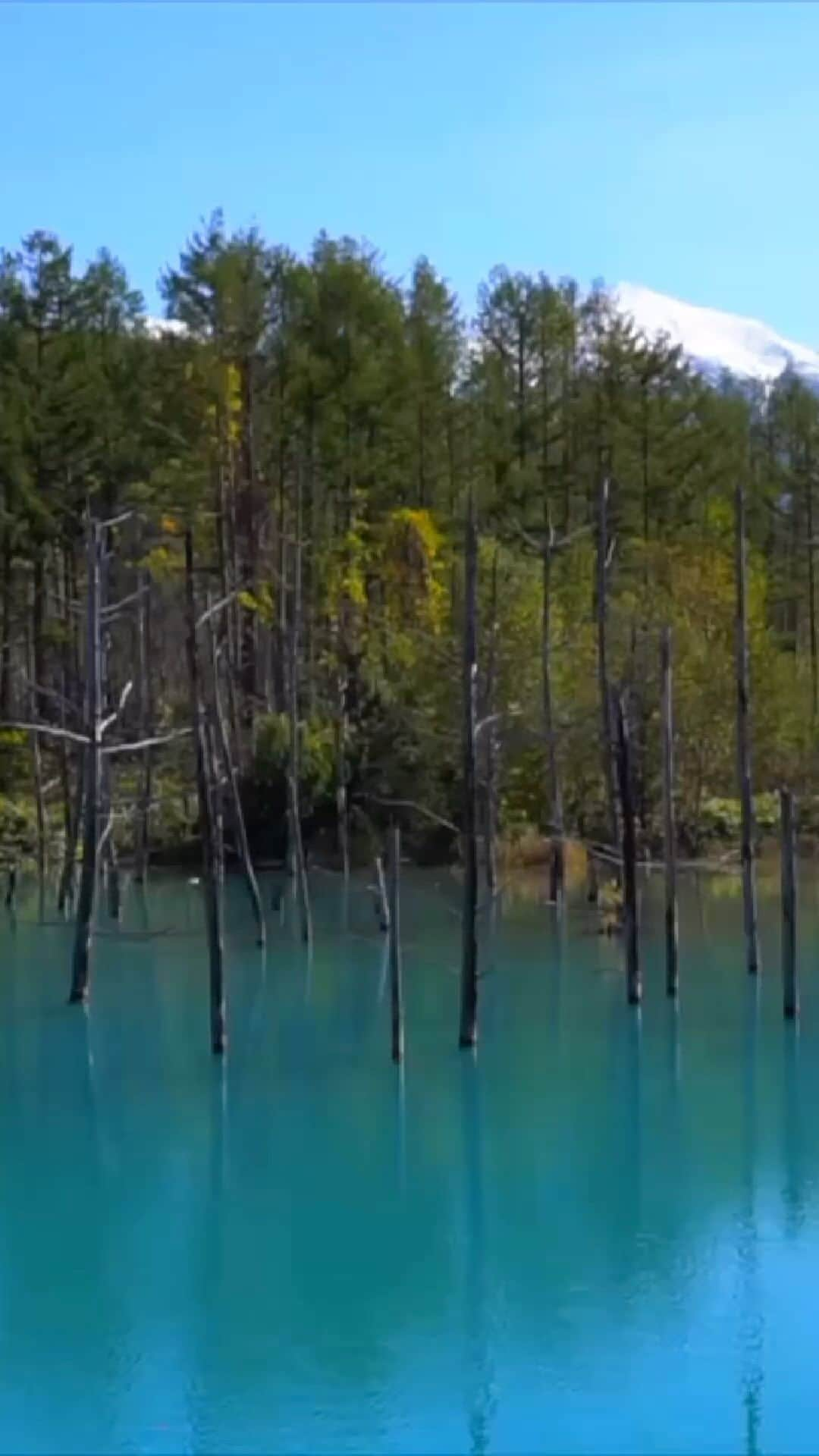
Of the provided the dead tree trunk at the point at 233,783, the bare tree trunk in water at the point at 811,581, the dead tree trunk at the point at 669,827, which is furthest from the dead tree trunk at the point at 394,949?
the bare tree trunk in water at the point at 811,581

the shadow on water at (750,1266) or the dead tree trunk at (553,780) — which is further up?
the dead tree trunk at (553,780)

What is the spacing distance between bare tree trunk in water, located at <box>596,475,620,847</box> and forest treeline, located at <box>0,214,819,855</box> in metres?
0.62

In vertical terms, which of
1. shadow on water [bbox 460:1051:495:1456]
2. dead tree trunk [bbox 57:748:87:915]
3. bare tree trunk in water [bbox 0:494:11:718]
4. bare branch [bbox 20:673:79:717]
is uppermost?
bare tree trunk in water [bbox 0:494:11:718]

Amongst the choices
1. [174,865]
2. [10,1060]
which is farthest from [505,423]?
[10,1060]

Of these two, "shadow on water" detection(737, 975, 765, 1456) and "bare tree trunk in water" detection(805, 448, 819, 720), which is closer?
"shadow on water" detection(737, 975, 765, 1456)

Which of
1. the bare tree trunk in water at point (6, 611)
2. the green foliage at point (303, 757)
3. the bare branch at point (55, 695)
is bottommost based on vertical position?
the green foliage at point (303, 757)

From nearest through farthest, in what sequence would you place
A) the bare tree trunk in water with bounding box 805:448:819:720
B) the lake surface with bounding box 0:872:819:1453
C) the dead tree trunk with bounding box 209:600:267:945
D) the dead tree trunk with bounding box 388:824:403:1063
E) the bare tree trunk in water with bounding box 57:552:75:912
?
the lake surface with bounding box 0:872:819:1453
the dead tree trunk with bounding box 388:824:403:1063
the dead tree trunk with bounding box 209:600:267:945
the bare tree trunk in water with bounding box 57:552:75:912
the bare tree trunk in water with bounding box 805:448:819:720

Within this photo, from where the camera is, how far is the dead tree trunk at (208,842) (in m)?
16.8

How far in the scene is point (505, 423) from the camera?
38.3 meters

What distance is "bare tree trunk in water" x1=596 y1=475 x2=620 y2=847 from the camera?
23.4m

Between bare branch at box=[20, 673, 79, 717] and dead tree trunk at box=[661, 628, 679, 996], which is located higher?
bare branch at box=[20, 673, 79, 717]

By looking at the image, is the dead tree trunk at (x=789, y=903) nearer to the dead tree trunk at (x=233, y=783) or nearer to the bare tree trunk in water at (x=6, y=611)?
the dead tree trunk at (x=233, y=783)

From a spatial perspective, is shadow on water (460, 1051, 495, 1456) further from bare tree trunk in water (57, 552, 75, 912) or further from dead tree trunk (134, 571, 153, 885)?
dead tree trunk (134, 571, 153, 885)

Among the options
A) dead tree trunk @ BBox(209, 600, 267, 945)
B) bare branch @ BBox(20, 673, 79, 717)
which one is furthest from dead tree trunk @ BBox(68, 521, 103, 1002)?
dead tree trunk @ BBox(209, 600, 267, 945)
